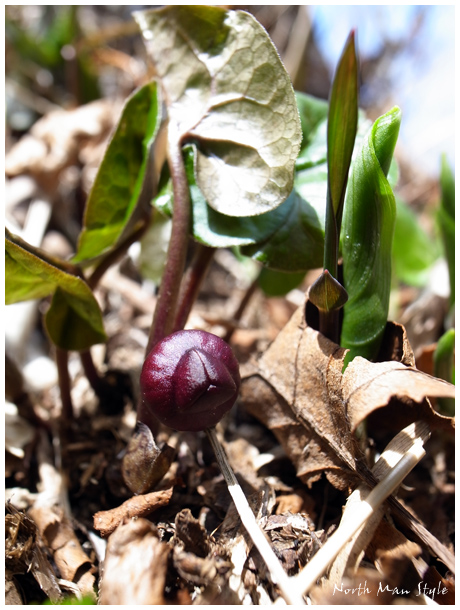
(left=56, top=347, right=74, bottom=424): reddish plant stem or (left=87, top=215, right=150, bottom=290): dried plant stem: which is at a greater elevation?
(left=87, top=215, right=150, bottom=290): dried plant stem

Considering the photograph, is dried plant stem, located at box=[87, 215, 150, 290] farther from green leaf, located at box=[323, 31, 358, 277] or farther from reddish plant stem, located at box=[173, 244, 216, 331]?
green leaf, located at box=[323, 31, 358, 277]

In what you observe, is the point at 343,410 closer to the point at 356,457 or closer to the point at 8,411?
the point at 356,457

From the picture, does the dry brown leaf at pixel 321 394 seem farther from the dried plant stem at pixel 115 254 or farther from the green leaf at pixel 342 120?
the dried plant stem at pixel 115 254

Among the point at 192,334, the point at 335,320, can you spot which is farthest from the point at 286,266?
the point at 192,334

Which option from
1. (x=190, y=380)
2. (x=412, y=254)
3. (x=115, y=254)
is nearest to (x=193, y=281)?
(x=115, y=254)

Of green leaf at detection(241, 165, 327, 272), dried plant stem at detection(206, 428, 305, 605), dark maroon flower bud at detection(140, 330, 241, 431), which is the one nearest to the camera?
dried plant stem at detection(206, 428, 305, 605)

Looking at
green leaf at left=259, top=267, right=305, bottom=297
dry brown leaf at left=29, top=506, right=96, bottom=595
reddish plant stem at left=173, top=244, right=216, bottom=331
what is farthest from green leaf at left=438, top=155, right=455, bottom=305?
dry brown leaf at left=29, top=506, right=96, bottom=595

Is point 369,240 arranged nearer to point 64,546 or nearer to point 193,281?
point 193,281
